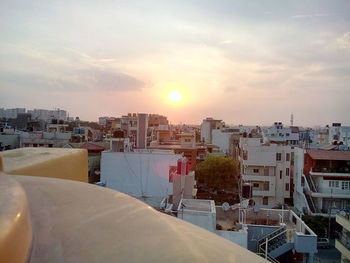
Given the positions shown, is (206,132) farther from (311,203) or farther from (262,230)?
(262,230)

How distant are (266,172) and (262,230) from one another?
16951 mm

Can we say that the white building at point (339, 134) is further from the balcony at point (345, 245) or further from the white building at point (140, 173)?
the white building at point (140, 173)

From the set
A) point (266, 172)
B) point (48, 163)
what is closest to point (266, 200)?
point (266, 172)

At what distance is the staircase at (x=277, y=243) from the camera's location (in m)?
12.9

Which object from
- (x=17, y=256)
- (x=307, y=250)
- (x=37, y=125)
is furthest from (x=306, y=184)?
(x=37, y=125)

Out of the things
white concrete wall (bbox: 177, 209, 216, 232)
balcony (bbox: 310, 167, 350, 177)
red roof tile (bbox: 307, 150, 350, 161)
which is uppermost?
red roof tile (bbox: 307, 150, 350, 161)

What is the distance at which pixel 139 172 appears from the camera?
21453 mm

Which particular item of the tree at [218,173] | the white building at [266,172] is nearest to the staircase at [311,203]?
the white building at [266,172]

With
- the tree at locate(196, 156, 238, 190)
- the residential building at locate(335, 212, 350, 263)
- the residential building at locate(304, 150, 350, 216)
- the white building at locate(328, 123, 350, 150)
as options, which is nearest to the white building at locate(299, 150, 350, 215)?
the residential building at locate(304, 150, 350, 216)

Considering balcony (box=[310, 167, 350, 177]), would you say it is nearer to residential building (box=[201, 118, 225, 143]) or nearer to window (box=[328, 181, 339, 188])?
window (box=[328, 181, 339, 188])

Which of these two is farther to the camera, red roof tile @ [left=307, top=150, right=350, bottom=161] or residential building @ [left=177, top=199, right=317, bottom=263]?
red roof tile @ [left=307, top=150, right=350, bottom=161]

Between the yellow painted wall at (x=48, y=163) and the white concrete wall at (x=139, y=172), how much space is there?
51.3 feet

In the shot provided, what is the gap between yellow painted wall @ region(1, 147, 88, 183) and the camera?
12.6 feet

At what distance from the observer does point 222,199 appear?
3181 centimetres
